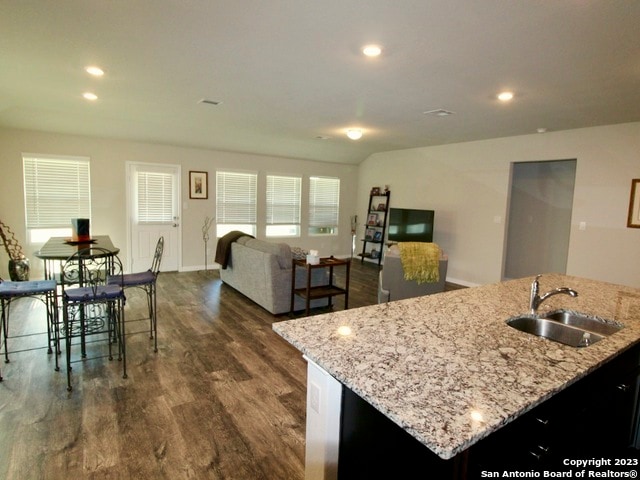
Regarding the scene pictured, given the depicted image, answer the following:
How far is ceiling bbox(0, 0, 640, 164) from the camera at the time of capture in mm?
2133

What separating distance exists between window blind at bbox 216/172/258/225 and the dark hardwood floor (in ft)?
12.0

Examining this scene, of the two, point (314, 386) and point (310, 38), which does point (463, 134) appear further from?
point (314, 386)

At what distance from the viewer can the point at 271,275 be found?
4324 mm

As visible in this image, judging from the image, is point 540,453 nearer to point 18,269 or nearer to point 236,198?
point 18,269

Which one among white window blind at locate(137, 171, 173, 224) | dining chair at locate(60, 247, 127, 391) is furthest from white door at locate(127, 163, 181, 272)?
dining chair at locate(60, 247, 127, 391)

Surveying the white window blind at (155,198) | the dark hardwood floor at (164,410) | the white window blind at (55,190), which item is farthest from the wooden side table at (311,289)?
the white window blind at (55,190)

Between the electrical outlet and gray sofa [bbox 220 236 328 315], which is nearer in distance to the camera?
the electrical outlet

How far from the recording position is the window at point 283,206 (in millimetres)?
7848

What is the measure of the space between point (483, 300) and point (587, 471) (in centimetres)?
88

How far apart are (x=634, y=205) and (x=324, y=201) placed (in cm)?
561

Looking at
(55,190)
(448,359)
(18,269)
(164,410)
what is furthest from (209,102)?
(448,359)

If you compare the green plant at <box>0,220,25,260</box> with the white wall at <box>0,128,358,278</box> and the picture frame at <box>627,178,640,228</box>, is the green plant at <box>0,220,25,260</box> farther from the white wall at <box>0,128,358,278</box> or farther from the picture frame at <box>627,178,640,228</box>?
the picture frame at <box>627,178,640,228</box>

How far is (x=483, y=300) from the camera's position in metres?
2.14

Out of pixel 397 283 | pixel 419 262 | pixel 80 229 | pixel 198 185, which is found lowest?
pixel 397 283
